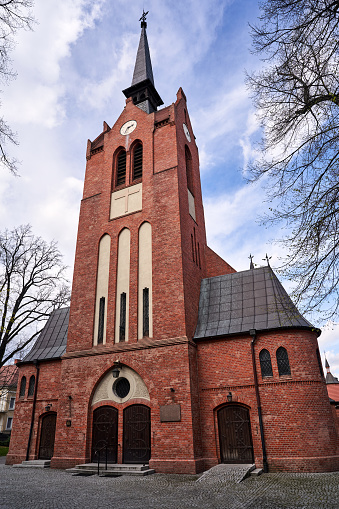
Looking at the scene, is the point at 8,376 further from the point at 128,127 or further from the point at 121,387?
the point at 128,127

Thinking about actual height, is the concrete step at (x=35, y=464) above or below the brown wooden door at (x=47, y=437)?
below

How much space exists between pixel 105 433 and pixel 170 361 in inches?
151

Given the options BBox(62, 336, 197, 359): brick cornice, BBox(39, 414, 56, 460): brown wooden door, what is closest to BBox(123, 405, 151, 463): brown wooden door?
BBox(62, 336, 197, 359): brick cornice

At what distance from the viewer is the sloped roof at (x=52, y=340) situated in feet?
56.5

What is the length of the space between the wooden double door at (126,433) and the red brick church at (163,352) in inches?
1.7

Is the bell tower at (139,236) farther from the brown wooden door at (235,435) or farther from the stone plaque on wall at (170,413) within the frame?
the brown wooden door at (235,435)

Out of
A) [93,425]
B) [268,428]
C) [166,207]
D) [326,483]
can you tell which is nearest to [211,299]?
[166,207]

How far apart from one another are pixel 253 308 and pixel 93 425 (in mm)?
7811

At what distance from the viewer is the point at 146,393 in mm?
13352

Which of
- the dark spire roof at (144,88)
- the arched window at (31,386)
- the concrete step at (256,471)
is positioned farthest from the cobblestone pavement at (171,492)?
the dark spire roof at (144,88)

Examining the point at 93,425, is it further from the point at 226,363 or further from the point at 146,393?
the point at 226,363

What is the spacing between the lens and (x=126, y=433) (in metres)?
13.2

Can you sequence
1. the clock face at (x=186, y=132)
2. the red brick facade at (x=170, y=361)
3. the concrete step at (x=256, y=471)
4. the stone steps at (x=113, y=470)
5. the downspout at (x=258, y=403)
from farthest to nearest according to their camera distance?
1. the clock face at (x=186, y=132)
2. the red brick facade at (x=170, y=361)
3. the downspout at (x=258, y=403)
4. the stone steps at (x=113, y=470)
5. the concrete step at (x=256, y=471)

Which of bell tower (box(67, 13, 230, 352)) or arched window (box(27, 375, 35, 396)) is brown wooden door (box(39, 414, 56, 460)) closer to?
arched window (box(27, 375, 35, 396))
